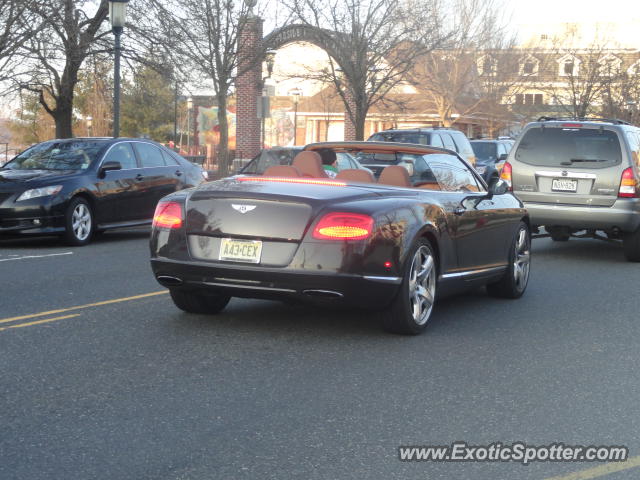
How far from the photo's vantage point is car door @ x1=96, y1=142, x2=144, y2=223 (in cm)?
1441

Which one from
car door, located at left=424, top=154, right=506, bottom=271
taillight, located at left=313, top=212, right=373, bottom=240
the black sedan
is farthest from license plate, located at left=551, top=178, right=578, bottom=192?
taillight, located at left=313, top=212, right=373, bottom=240

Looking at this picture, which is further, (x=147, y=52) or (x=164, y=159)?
(x=147, y=52)

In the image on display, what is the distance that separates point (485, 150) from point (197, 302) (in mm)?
23381

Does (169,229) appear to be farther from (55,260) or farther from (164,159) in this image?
(164,159)

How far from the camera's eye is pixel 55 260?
11859mm

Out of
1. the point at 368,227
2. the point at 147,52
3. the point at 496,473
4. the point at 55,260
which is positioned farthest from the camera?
the point at 147,52

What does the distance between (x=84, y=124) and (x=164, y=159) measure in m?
48.1

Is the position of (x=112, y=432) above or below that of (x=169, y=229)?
below

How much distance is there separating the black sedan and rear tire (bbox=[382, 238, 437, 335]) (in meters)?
7.36

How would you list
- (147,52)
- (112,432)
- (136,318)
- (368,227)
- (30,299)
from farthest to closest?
1. (147,52)
2. (30,299)
3. (136,318)
4. (368,227)
5. (112,432)

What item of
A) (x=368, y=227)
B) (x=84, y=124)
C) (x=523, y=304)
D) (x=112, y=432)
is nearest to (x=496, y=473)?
(x=112, y=432)

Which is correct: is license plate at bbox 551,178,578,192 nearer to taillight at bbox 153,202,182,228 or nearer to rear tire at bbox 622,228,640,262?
rear tire at bbox 622,228,640,262

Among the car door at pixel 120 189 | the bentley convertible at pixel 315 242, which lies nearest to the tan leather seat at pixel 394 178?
the bentley convertible at pixel 315 242

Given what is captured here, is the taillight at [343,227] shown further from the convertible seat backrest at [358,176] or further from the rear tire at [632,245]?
the rear tire at [632,245]
